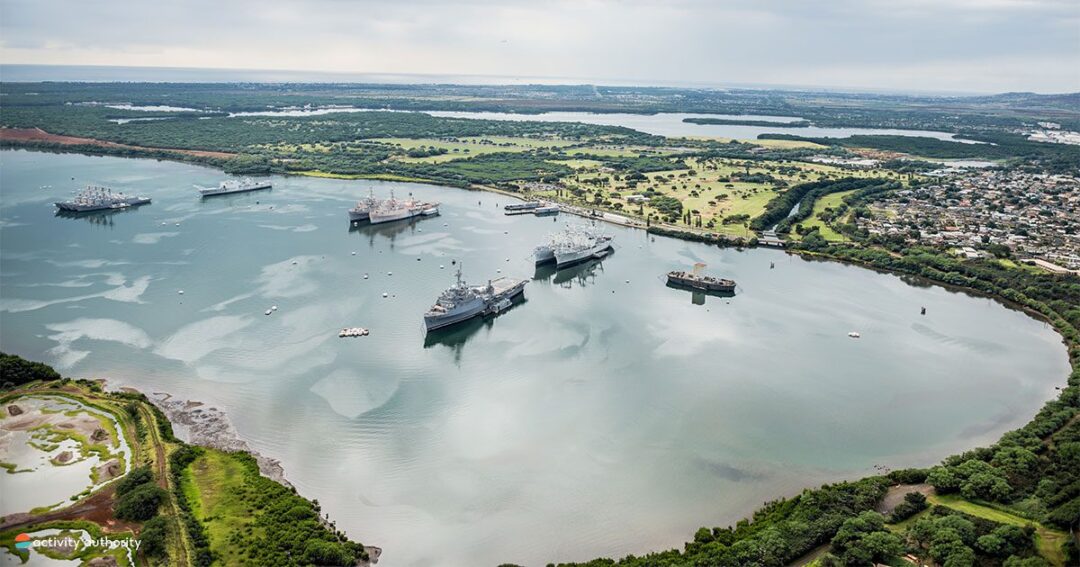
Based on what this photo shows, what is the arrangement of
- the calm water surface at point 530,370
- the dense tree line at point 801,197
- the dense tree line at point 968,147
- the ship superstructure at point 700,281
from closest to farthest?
the calm water surface at point 530,370 → the ship superstructure at point 700,281 → the dense tree line at point 801,197 → the dense tree line at point 968,147

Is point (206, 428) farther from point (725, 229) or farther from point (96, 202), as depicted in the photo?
point (96, 202)

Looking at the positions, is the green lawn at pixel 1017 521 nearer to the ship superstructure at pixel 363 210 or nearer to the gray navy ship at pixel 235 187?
the ship superstructure at pixel 363 210

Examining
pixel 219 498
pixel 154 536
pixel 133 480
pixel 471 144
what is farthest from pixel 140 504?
pixel 471 144

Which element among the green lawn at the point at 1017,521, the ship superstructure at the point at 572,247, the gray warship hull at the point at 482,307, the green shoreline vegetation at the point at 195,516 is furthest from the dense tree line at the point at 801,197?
the green shoreline vegetation at the point at 195,516

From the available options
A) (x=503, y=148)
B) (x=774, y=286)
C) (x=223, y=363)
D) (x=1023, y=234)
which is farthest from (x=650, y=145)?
(x=223, y=363)

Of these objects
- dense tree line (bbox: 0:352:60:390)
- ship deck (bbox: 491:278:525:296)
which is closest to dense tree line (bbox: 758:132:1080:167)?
ship deck (bbox: 491:278:525:296)

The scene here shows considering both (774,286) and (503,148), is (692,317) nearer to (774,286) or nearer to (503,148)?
(774,286)
